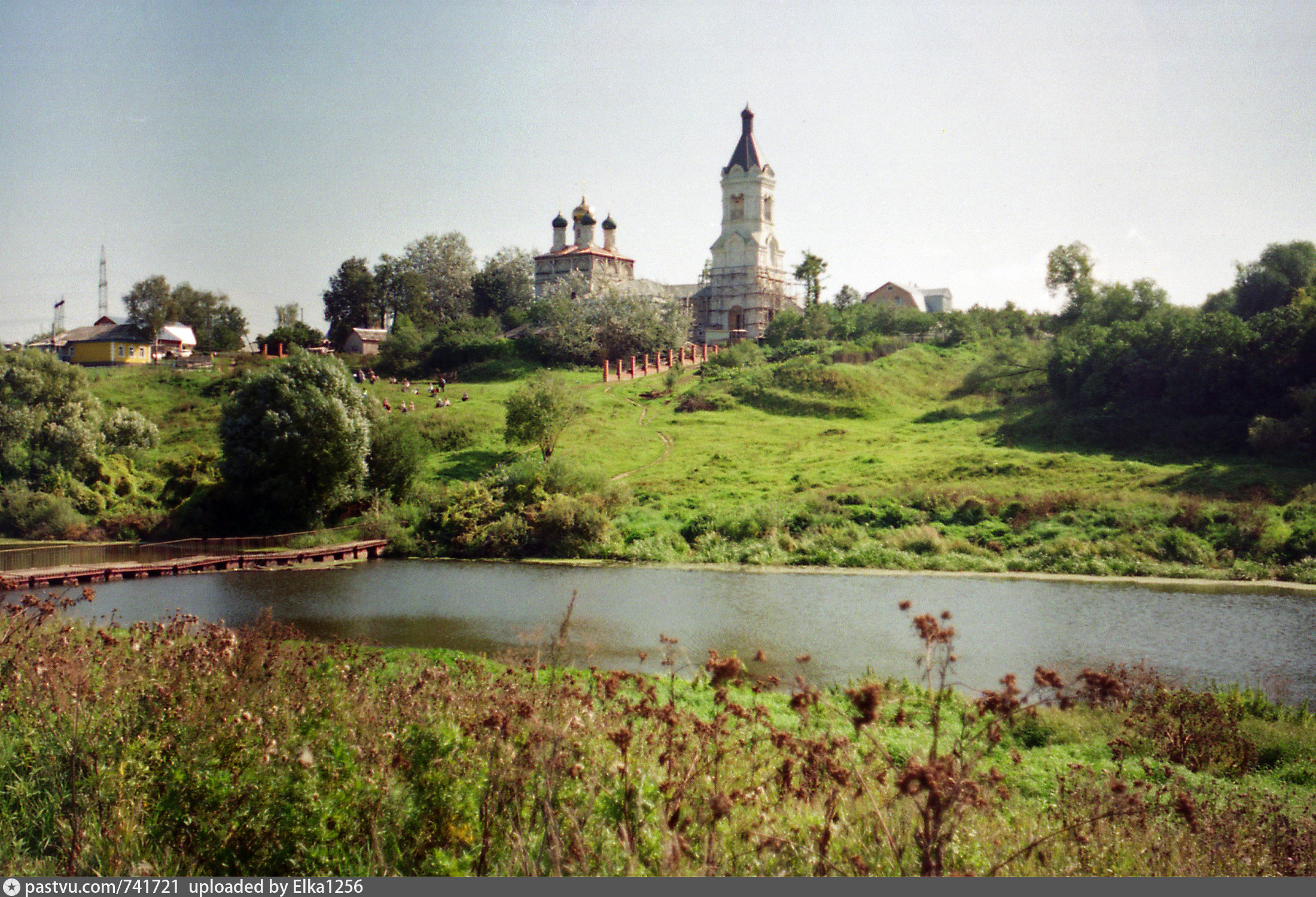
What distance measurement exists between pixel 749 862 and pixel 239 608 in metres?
18.7

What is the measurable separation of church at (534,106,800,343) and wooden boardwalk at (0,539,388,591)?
184 ft

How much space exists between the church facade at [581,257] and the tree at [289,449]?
5159 cm

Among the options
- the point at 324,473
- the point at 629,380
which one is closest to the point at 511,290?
the point at 629,380

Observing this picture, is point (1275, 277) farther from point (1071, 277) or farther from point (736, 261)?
point (736, 261)

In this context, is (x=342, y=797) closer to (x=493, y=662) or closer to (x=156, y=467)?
(x=493, y=662)

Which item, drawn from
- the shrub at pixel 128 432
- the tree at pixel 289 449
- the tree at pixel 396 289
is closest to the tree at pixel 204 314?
the tree at pixel 396 289

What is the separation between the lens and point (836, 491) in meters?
32.6

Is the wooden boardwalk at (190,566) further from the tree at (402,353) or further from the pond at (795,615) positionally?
the tree at (402,353)

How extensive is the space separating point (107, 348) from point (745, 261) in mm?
52660

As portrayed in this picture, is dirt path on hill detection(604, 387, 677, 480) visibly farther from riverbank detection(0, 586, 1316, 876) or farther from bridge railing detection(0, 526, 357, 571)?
riverbank detection(0, 586, 1316, 876)

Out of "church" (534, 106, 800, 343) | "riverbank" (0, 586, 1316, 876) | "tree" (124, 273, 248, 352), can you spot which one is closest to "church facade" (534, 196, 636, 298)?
"church" (534, 106, 800, 343)

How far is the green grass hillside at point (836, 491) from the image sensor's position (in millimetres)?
26672

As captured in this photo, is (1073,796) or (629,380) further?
(629,380)

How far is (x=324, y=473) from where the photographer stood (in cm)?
3303
